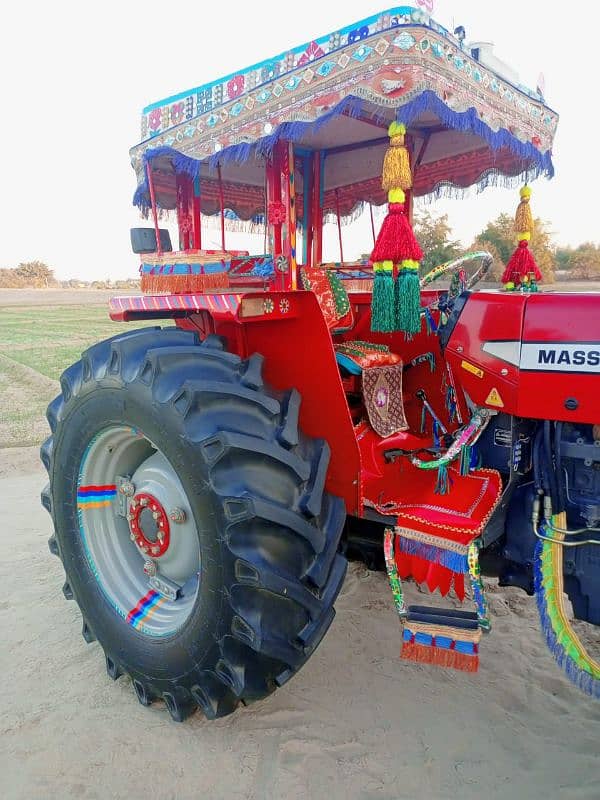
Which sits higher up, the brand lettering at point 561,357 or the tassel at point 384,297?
the tassel at point 384,297

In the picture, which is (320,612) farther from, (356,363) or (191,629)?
(356,363)

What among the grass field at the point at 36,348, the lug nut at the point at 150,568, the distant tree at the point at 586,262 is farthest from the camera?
the distant tree at the point at 586,262

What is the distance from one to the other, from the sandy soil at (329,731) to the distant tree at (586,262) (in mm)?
11323


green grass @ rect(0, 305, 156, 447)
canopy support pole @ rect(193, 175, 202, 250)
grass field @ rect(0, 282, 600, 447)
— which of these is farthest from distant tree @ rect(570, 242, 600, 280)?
canopy support pole @ rect(193, 175, 202, 250)

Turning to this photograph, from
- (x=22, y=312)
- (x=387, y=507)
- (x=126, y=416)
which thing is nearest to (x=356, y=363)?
(x=387, y=507)

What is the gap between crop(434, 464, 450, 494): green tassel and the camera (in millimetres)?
2275

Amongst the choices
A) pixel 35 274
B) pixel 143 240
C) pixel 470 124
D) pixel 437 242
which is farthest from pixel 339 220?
pixel 35 274

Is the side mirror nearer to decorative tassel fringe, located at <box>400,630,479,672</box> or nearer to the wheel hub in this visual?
the wheel hub

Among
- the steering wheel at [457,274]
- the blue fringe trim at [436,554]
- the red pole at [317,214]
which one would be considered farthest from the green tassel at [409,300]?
the red pole at [317,214]

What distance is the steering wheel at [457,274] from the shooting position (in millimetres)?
2406

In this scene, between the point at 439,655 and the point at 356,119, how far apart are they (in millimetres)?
2177

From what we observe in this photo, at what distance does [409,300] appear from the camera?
7.14 ft

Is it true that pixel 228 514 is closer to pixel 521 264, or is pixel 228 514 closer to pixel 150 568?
pixel 150 568

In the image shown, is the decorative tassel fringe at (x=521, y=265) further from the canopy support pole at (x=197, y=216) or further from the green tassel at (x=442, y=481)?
the canopy support pole at (x=197, y=216)
